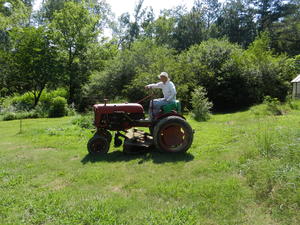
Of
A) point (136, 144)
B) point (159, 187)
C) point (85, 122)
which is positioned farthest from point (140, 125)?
point (85, 122)

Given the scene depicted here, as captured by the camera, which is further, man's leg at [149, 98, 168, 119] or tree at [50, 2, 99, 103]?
tree at [50, 2, 99, 103]

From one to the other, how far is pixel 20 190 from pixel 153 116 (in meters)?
2.82

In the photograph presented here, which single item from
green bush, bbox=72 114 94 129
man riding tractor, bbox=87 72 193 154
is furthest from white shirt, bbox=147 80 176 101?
green bush, bbox=72 114 94 129

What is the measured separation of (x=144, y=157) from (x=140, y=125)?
29.2 inches

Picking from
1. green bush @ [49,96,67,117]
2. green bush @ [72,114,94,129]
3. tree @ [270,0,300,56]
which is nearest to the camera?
green bush @ [72,114,94,129]

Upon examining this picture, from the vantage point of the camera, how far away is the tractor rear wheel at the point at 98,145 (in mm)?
5082

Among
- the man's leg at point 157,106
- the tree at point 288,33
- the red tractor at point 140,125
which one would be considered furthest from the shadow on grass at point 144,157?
the tree at point 288,33

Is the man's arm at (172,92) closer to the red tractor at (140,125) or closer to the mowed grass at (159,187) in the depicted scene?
the red tractor at (140,125)

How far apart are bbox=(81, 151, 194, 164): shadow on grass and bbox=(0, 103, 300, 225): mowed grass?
0.07 ft

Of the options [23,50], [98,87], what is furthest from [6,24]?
[98,87]

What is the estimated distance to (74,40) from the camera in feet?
57.7

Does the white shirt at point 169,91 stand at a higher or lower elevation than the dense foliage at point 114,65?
lower

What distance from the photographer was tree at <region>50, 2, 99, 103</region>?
17156 mm

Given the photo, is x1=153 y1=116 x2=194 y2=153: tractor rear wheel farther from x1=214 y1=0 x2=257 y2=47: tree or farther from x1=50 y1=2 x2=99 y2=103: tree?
x1=214 y1=0 x2=257 y2=47: tree
